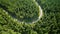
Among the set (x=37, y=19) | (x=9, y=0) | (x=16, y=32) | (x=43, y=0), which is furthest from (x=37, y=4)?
(x=16, y=32)

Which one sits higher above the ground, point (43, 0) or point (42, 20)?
point (43, 0)

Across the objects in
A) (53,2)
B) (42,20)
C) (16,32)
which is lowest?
(16,32)

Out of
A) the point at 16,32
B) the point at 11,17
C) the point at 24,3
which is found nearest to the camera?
the point at 16,32

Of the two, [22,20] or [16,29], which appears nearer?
[16,29]

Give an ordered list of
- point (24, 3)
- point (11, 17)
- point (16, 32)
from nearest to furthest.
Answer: point (16, 32) < point (11, 17) < point (24, 3)

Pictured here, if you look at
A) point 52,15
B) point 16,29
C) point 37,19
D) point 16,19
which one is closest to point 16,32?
point 16,29

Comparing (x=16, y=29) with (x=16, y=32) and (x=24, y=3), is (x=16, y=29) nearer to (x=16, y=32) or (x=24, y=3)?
(x=16, y=32)
